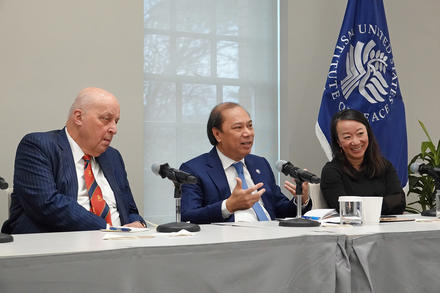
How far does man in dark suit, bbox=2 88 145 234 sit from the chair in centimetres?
103

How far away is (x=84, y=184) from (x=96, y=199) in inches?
3.9

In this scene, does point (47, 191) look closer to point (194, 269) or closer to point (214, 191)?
point (214, 191)

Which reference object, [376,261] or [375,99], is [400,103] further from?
[376,261]

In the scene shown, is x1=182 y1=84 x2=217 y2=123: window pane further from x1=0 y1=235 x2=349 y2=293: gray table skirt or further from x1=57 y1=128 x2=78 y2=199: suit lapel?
x1=0 y1=235 x2=349 y2=293: gray table skirt

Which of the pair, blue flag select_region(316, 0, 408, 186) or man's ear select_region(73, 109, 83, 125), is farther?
blue flag select_region(316, 0, 408, 186)

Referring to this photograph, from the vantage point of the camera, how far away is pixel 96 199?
262 cm

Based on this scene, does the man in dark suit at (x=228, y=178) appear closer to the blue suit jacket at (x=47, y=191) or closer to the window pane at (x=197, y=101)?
the blue suit jacket at (x=47, y=191)

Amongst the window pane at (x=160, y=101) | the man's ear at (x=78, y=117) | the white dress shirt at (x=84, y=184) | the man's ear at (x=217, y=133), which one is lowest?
the white dress shirt at (x=84, y=184)

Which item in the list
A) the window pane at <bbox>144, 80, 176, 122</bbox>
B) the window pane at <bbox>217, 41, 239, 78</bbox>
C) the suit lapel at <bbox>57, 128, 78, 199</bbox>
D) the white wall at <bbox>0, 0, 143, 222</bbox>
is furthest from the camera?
the window pane at <bbox>217, 41, 239, 78</bbox>

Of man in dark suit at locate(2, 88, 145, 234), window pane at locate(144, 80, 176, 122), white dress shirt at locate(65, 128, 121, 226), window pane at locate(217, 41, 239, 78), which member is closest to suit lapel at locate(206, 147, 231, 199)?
man in dark suit at locate(2, 88, 145, 234)

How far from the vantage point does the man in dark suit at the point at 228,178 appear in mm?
2844

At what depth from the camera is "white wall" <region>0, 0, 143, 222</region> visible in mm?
3451

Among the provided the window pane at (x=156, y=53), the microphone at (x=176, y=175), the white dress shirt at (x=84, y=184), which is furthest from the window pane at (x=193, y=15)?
the microphone at (x=176, y=175)

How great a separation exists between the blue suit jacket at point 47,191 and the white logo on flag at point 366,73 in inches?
85.9
